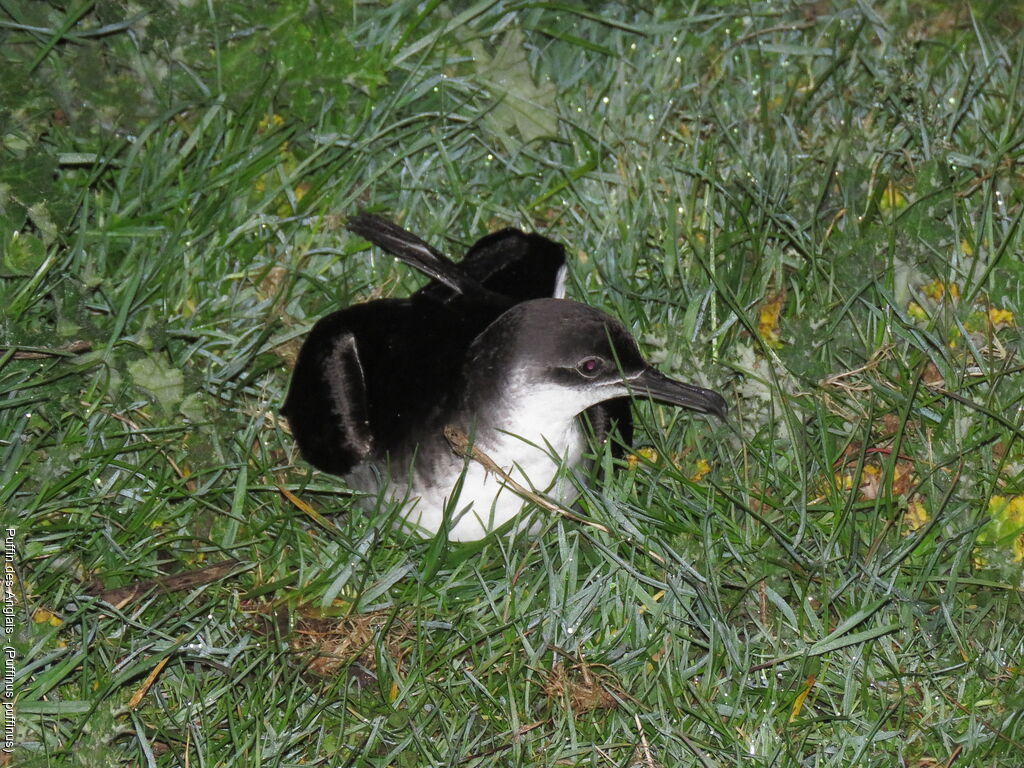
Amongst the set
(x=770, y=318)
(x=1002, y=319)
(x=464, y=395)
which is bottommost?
(x=770, y=318)

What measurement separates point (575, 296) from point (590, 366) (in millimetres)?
1246

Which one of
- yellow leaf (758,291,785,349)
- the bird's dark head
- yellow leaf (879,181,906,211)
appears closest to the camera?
the bird's dark head

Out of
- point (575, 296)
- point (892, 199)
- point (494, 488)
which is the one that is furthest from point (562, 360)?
point (892, 199)

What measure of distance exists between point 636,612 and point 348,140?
2.87 metres

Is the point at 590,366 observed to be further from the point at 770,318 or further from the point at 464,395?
the point at 770,318

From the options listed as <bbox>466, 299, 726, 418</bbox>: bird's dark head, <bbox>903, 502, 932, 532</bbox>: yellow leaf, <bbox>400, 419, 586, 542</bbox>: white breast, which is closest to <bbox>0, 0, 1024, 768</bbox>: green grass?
<bbox>903, 502, 932, 532</bbox>: yellow leaf

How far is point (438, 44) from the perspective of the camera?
647cm

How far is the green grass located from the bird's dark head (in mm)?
408

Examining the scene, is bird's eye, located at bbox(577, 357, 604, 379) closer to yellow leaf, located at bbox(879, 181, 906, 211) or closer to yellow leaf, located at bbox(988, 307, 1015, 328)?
yellow leaf, located at bbox(988, 307, 1015, 328)

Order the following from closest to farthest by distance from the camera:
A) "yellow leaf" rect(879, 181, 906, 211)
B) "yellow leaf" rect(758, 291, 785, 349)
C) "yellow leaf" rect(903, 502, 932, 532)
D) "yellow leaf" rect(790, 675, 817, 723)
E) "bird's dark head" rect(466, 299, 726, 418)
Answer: "yellow leaf" rect(790, 675, 817, 723) < "bird's dark head" rect(466, 299, 726, 418) < "yellow leaf" rect(903, 502, 932, 532) < "yellow leaf" rect(758, 291, 785, 349) < "yellow leaf" rect(879, 181, 906, 211)

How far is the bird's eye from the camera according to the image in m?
4.55

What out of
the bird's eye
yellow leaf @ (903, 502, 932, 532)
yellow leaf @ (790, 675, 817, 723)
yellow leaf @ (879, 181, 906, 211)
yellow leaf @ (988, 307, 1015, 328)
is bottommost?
yellow leaf @ (790, 675, 817, 723)

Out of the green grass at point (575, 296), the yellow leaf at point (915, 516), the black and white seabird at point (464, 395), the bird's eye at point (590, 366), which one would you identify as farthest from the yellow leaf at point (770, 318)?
the bird's eye at point (590, 366)

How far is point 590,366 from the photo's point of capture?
15.0ft
